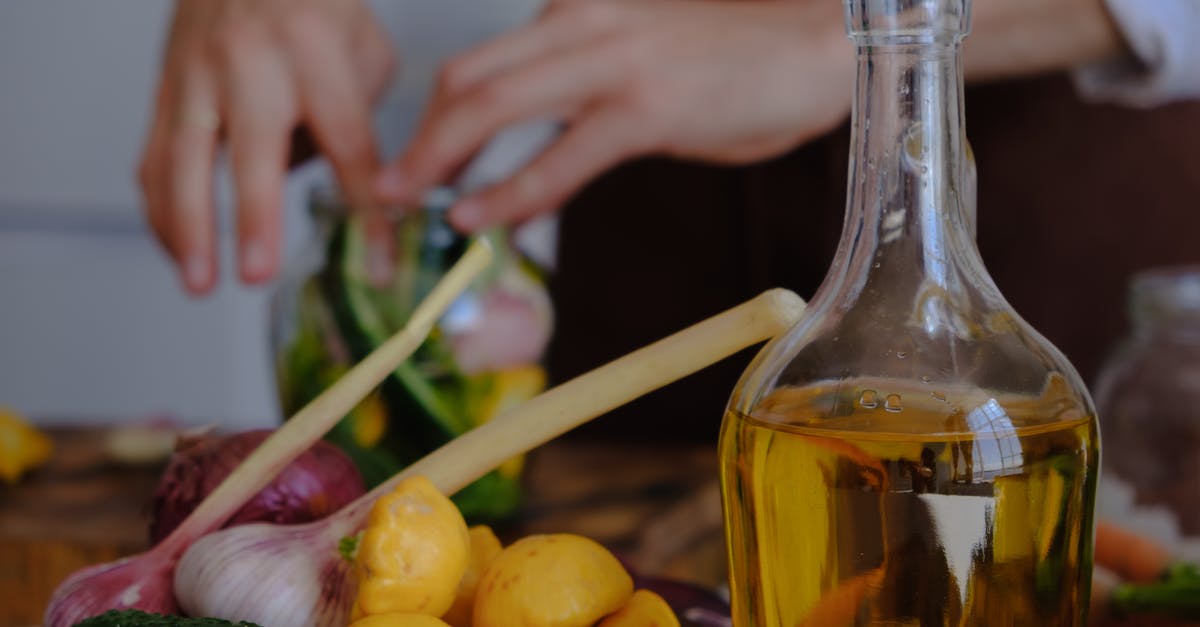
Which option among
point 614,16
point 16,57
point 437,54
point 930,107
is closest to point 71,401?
point 16,57

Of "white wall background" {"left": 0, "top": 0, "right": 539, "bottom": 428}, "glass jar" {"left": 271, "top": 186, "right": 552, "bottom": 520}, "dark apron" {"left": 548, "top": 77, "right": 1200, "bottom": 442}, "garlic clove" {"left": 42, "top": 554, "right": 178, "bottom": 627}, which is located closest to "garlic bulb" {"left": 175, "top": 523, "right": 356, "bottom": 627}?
"garlic clove" {"left": 42, "top": 554, "right": 178, "bottom": 627}

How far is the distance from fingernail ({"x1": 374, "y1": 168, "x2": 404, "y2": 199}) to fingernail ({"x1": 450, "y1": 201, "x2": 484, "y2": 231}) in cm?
6

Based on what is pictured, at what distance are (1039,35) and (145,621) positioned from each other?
26.4 inches

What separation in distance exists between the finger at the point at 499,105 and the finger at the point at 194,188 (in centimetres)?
16

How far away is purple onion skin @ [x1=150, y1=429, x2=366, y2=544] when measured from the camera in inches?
15.1

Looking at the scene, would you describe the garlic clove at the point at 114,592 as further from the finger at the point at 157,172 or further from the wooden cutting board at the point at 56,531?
the finger at the point at 157,172

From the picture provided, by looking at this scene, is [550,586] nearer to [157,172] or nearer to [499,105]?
[499,105]

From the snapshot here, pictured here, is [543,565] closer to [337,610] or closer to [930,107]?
[337,610]

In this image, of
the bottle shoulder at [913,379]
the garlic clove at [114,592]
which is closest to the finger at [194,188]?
the garlic clove at [114,592]

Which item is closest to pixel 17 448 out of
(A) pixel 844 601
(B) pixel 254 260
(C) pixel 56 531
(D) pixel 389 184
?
(C) pixel 56 531

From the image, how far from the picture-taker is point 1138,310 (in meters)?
0.65

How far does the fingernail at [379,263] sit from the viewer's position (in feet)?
2.18

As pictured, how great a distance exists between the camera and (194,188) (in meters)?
0.82

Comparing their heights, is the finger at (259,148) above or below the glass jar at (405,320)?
above
